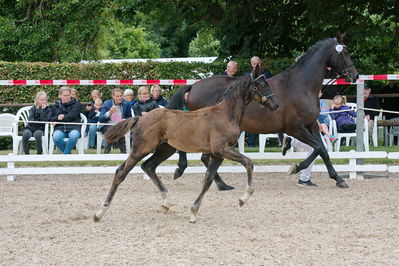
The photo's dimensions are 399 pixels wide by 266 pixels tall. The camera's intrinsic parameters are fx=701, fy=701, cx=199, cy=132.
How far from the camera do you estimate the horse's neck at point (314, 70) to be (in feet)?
33.7

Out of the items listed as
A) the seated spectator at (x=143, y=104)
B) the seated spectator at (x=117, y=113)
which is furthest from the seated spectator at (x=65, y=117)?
the seated spectator at (x=143, y=104)

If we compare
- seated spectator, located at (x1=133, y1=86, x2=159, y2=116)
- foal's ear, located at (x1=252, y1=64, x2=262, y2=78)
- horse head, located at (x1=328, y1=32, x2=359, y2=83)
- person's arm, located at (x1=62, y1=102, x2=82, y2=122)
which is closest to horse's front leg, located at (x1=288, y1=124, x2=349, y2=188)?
horse head, located at (x1=328, y1=32, x2=359, y2=83)

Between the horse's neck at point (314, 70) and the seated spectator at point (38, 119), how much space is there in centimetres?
472

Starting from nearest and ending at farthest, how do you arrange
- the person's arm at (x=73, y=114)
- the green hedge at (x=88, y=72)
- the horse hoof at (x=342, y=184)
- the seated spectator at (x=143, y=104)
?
1. the horse hoof at (x=342, y=184)
2. the seated spectator at (x=143, y=104)
3. the person's arm at (x=73, y=114)
4. the green hedge at (x=88, y=72)

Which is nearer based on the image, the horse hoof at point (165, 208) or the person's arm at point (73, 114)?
the horse hoof at point (165, 208)

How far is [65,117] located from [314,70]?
4.62 metres

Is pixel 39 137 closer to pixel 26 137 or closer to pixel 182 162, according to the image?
pixel 26 137

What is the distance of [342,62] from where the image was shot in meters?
10.5

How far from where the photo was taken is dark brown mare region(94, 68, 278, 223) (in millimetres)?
7582

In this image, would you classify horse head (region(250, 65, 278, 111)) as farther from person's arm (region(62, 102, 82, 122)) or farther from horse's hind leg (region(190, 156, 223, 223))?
person's arm (region(62, 102, 82, 122))

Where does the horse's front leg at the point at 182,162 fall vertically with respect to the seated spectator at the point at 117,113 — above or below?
below

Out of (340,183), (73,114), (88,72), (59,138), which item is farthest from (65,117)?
(340,183)

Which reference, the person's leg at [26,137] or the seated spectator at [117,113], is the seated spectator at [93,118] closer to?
the seated spectator at [117,113]

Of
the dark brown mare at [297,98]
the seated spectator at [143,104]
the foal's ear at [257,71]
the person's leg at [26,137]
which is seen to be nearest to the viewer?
the foal's ear at [257,71]
